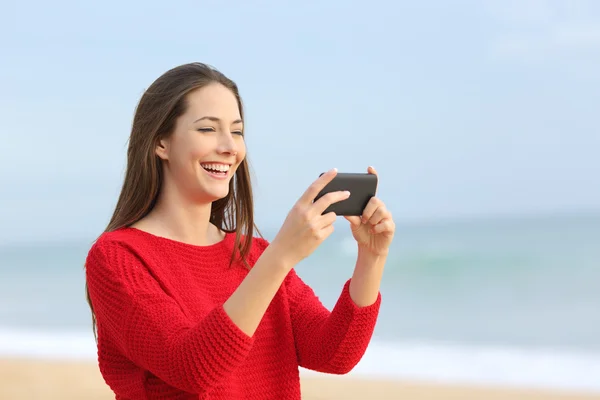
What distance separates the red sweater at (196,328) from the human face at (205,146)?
15 centimetres

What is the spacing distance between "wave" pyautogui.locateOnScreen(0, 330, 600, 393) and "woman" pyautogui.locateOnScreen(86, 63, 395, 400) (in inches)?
160

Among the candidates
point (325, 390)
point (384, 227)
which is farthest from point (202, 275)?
point (325, 390)

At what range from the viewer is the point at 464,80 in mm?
23672

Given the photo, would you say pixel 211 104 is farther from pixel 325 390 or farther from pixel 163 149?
pixel 325 390

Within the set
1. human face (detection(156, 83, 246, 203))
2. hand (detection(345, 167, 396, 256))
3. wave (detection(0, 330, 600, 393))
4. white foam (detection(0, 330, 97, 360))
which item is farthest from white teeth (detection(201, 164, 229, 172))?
white foam (detection(0, 330, 97, 360))

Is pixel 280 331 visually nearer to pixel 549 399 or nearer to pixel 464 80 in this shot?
pixel 549 399

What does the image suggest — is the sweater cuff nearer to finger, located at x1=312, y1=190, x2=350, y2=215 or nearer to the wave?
finger, located at x1=312, y1=190, x2=350, y2=215

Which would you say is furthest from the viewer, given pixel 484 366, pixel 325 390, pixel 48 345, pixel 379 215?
pixel 48 345

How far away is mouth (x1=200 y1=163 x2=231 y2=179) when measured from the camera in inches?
74.8

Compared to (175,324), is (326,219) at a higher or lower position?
higher

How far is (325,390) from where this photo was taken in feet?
18.4

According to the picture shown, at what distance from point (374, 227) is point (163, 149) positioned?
525mm

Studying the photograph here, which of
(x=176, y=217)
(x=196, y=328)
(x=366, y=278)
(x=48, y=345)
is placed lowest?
(x=196, y=328)

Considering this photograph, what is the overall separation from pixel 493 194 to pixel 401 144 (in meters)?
2.57
